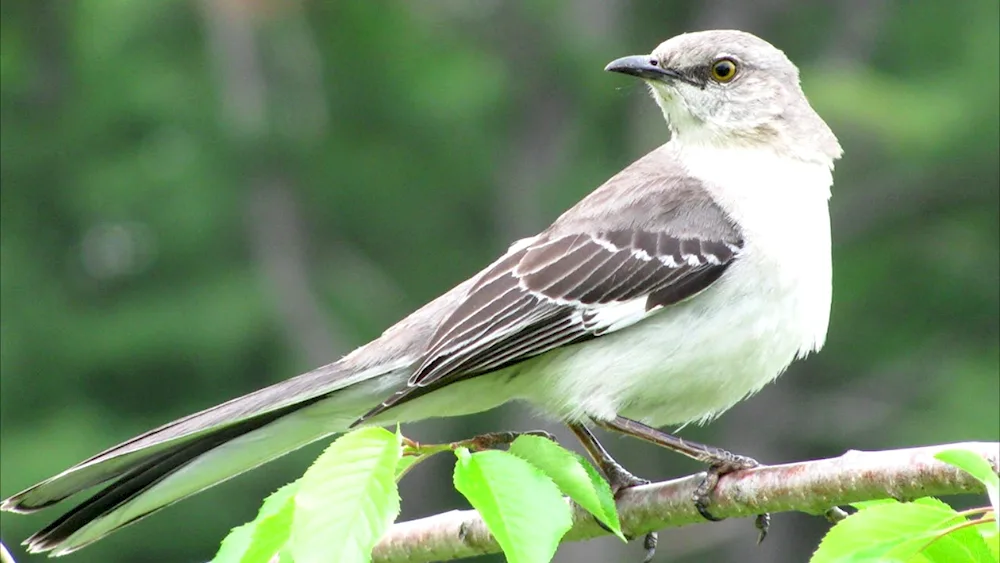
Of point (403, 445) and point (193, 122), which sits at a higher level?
point (193, 122)

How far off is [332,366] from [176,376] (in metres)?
11.9

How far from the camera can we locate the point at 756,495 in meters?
3.10

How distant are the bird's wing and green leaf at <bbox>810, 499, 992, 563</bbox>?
5.08 feet

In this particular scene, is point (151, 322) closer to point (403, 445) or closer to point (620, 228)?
point (620, 228)

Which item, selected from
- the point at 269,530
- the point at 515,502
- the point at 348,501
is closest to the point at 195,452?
the point at 269,530

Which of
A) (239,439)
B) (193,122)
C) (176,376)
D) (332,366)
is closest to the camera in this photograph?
(239,439)

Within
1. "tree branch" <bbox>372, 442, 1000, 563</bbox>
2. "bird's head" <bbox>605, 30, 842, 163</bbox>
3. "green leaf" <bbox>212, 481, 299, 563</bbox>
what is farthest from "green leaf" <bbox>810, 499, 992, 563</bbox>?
"bird's head" <bbox>605, 30, 842, 163</bbox>

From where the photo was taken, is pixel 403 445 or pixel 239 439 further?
pixel 239 439

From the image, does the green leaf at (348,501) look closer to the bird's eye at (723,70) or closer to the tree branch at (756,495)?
the tree branch at (756,495)

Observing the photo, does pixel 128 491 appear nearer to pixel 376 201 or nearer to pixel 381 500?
pixel 381 500

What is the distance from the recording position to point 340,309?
48.5ft

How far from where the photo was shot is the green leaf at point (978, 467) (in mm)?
2199

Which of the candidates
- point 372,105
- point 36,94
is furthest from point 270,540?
point 36,94

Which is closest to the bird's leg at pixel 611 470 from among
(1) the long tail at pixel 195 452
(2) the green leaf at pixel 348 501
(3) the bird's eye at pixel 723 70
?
(1) the long tail at pixel 195 452
